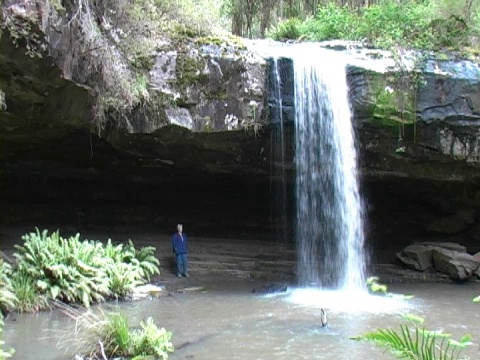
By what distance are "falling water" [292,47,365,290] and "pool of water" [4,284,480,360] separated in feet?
5.09

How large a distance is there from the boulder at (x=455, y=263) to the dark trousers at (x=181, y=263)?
6413mm

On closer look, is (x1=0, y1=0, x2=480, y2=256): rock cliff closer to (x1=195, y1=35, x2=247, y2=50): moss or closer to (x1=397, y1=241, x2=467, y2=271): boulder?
(x1=195, y1=35, x2=247, y2=50): moss

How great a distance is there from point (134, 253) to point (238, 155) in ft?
11.6

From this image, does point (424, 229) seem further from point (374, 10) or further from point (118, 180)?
point (118, 180)

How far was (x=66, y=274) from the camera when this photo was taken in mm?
9531

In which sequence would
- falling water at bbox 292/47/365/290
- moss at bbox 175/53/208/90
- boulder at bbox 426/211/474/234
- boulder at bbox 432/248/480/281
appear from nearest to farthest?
moss at bbox 175/53/208/90 → falling water at bbox 292/47/365/290 → boulder at bbox 432/248/480/281 → boulder at bbox 426/211/474/234

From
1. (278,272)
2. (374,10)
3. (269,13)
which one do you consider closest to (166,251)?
(278,272)

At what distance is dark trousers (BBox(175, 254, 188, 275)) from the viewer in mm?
12734

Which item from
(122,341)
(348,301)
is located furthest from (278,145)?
(122,341)

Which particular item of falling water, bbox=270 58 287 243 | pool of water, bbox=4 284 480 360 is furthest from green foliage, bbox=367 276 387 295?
falling water, bbox=270 58 287 243

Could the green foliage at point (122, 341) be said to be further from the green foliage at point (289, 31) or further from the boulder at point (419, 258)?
the green foliage at point (289, 31)

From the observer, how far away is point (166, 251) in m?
14.1

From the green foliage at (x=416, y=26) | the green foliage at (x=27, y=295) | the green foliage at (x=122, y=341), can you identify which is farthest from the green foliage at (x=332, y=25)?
the green foliage at (x=122, y=341)

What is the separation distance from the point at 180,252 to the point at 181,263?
308 millimetres
